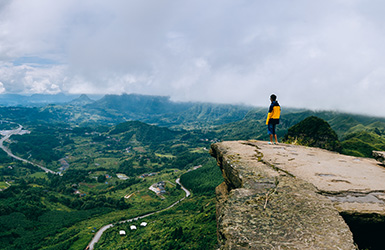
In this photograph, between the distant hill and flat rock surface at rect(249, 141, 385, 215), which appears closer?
flat rock surface at rect(249, 141, 385, 215)

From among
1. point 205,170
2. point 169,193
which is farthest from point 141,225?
point 205,170

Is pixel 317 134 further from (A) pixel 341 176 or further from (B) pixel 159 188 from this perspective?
(B) pixel 159 188

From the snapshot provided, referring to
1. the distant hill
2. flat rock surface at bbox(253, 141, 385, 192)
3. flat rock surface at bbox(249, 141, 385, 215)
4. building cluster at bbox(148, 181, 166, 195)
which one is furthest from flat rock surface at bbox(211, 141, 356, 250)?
building cluster at bbox(148, 181, 166, 195)

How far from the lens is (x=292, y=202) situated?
7098 millimetres

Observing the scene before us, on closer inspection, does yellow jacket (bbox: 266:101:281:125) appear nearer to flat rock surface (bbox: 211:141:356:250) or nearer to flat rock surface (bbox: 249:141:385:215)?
flat rock surface (bbox: 249:141:385:215)

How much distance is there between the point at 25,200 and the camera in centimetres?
12475

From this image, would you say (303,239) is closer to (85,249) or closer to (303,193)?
(303,193)

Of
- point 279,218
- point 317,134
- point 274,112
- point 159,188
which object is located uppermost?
point 274,112

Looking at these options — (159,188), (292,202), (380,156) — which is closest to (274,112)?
(380,156)

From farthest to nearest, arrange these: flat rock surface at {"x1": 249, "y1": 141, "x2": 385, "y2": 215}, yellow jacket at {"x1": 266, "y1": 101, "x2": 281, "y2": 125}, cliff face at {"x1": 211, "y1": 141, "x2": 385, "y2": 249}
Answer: yellow jacket at {"x1": 266, "y1": 101, "x2": 281, "y2": 125}
flat rock surface at {"x1": 249, "y1": 141, "x2": 385, "y2": 215}
cliff face at {"x1": 211, "y1": 141, "x2": 385, "y2": 249}

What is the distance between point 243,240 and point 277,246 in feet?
2.83

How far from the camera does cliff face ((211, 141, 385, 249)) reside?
17.8 ft

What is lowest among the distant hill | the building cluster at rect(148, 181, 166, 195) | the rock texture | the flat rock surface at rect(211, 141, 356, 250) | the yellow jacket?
the building cluster at rect(148, 181, 166, 195)

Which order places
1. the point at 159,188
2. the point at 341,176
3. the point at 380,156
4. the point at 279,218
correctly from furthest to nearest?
the point at 159,188
the point at 380,156
the point at 341,176
the point at 279,218
